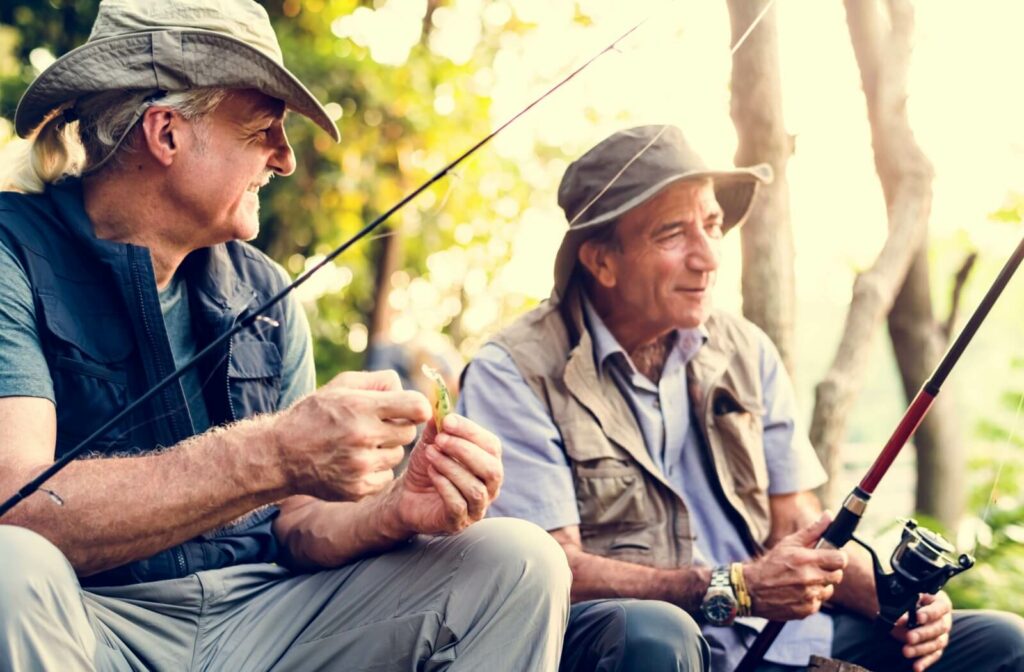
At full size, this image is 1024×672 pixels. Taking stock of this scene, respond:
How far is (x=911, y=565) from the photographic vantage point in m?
2.93

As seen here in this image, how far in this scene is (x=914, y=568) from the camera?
293 centimetres

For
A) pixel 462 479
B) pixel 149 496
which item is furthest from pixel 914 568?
pixel 149 496

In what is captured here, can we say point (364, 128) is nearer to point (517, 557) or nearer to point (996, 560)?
point (996, 560)

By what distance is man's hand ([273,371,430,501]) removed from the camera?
7.68 feet

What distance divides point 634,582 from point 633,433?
434mm

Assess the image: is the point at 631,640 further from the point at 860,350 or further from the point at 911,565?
the point at 860,350

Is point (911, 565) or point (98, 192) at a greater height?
point (98, 192)

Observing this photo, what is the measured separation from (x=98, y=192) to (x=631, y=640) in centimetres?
153

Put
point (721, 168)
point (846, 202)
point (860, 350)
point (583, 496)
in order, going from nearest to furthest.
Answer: point (583, 496)
point (721, 168)
point (860, 350)
point (846, 202)

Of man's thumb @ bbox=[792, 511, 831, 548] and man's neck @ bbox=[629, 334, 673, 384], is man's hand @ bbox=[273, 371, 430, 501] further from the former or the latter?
man's neck @ bbox=[629, 334, 673, 384]

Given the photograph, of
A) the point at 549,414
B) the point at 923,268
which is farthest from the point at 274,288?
the point at 923,268

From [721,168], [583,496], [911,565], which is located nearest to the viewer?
[911,565]

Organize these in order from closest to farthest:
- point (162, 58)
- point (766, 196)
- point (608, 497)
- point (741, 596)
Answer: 1. point (162, 58)
2. point (741, 596)
3. point (608, 497)
4. point (766, 196)

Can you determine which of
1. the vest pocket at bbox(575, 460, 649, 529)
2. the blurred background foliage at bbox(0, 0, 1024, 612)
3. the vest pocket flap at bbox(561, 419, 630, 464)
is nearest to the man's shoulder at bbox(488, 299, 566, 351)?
the vest pocket flap at bbox(561, 419, 630, 464)
